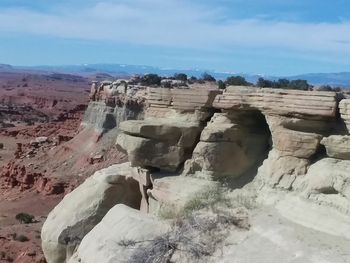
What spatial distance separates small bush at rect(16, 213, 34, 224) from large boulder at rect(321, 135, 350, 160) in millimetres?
19265

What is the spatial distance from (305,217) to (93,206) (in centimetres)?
475

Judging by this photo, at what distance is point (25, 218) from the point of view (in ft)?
90.1

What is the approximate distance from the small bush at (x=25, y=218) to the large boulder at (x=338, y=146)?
63.2 ft

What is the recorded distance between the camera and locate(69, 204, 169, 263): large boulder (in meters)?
9.79

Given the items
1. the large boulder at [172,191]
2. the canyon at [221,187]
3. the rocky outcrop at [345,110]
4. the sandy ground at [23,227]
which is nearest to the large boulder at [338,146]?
the canyon at [221,187]

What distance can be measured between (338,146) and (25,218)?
20.4 m

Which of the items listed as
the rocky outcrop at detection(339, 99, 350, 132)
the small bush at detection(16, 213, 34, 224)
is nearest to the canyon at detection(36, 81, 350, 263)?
the rocky outcrop at detection(339, 99, 350, 132)

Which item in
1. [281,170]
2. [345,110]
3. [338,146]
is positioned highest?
[345,110]

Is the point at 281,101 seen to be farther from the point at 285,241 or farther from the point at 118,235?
the point at 118,235

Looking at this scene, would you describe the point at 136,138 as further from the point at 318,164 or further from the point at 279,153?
the point at 318,164

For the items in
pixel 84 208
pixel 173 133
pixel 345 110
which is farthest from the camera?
pixel 84 208

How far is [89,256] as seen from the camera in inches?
409

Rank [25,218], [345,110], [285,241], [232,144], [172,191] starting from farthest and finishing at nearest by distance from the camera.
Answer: [25,218] < [172,191] < [232,144] < [345,110] < [285,241]

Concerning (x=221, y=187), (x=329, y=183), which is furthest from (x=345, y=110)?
(x=221, y=187)
